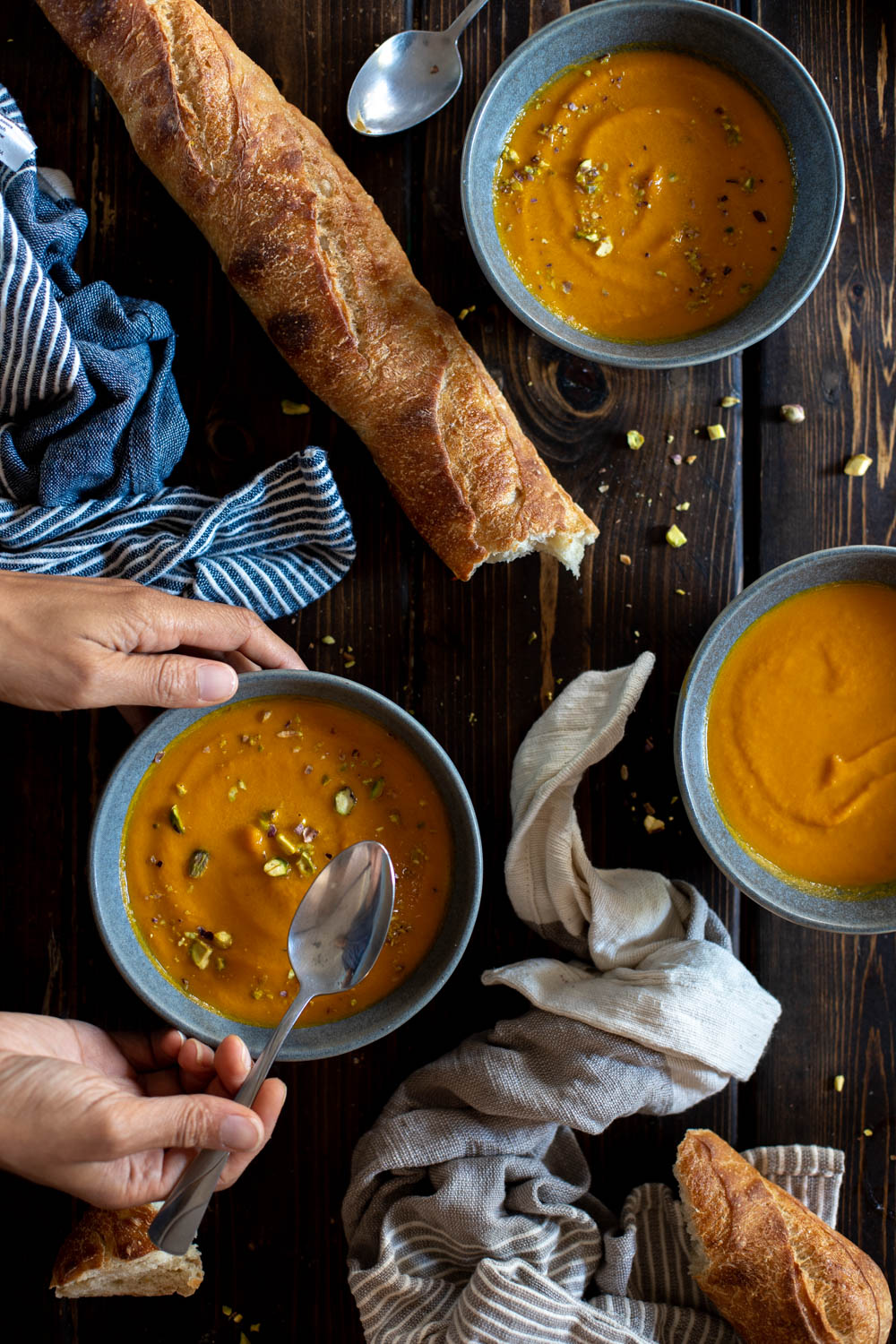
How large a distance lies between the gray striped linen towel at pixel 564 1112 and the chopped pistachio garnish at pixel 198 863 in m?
0.59

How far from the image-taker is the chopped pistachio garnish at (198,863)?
6.17 feet

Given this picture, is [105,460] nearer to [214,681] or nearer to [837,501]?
[214,681]

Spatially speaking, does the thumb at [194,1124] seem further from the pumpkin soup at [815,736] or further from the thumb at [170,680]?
the pumpkin soup at [815,736]

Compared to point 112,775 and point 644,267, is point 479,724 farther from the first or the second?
point 644,267

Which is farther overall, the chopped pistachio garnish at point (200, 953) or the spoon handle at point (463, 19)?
the spoon handle at point (463, 19)

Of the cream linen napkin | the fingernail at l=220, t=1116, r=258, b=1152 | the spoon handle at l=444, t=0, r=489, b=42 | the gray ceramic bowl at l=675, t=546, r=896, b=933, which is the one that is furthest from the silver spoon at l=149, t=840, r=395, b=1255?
the spoon handle at l=444, t=0, r=489, b=42

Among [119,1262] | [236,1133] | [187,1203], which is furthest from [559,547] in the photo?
[119,1262]

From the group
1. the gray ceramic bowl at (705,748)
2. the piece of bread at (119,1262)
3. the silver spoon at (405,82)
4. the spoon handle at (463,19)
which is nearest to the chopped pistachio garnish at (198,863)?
the piece of bread at (119,1262)

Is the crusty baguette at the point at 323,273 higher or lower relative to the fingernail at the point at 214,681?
higher

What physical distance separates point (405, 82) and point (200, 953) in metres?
1.74

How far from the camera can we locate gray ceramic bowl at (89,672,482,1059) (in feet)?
6.00

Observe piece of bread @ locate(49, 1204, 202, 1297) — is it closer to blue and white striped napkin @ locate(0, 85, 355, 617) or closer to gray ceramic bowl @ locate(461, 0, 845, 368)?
blue and white striped napkin @ locate(0, 85, 355, 617)

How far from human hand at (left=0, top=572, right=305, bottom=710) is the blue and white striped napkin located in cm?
16

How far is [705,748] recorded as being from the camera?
6.43ft
